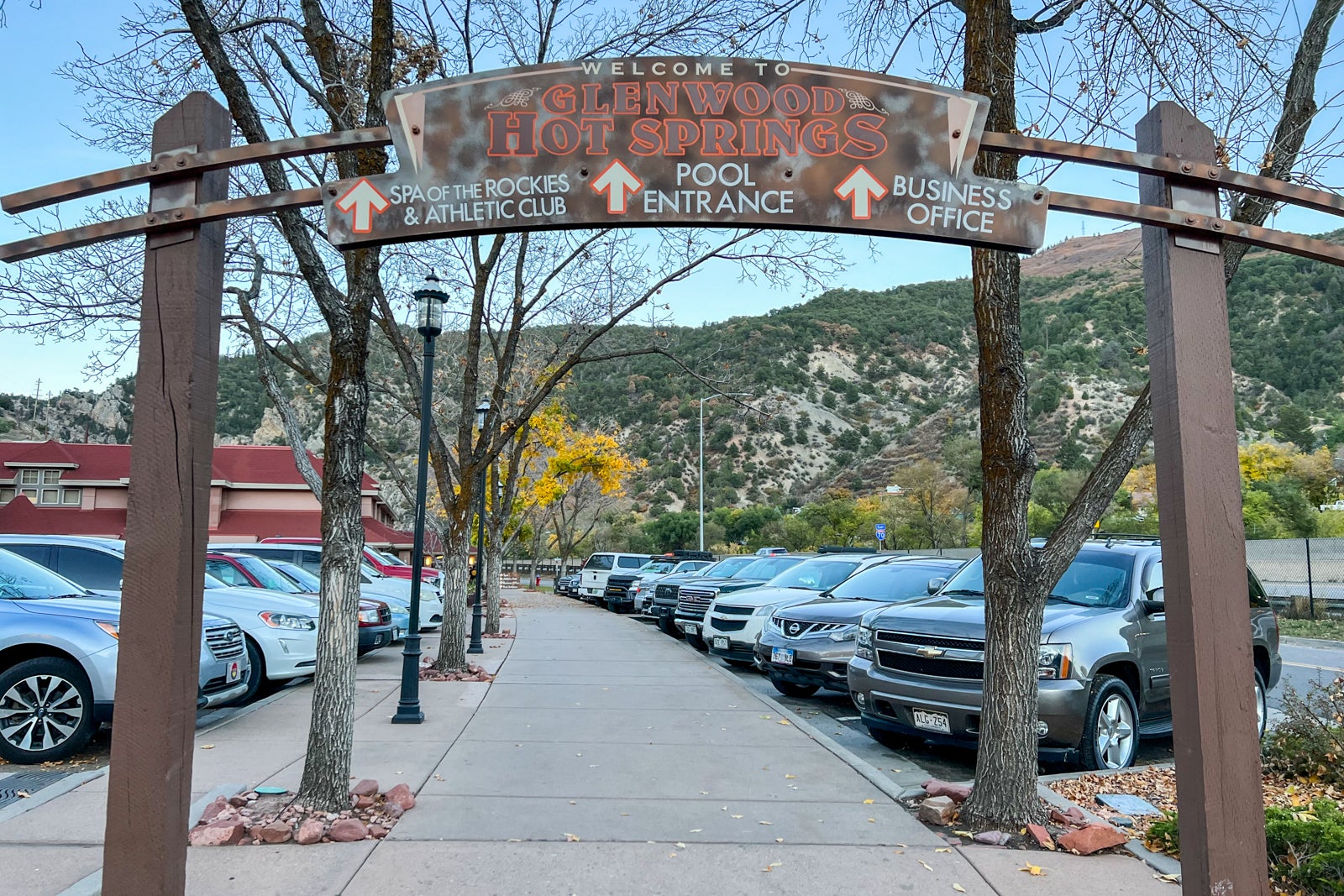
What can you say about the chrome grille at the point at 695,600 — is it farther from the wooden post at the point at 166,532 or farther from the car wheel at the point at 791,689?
the wooden post at the point at 166,532

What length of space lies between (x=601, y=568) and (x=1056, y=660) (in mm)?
Result: 27481

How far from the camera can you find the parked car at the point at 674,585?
19562 mm

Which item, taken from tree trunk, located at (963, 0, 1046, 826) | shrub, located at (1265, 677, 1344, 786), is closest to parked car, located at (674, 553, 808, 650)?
shrub, located at (1265, 677, 1344, 786)

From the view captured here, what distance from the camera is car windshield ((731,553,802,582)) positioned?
17.8 meters

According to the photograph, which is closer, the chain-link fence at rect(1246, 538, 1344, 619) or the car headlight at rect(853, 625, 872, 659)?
the car headlight at rect(853, 625, 872, 659)

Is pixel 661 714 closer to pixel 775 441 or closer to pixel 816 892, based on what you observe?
pixel 816 892

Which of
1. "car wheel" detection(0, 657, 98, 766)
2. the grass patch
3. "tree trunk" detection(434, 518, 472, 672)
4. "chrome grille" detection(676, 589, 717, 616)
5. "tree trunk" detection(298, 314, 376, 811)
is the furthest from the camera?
the grass patch

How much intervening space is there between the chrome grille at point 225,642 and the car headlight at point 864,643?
19.4 feet

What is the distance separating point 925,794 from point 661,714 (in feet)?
13.4

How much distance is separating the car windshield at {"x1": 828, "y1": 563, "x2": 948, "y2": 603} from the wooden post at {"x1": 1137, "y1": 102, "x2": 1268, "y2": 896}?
759 centimetres

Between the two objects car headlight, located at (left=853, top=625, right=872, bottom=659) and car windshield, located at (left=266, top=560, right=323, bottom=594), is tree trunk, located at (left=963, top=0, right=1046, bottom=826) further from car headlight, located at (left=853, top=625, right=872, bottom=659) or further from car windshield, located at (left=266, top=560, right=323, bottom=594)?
car windshield, located at (left=266, top=560, right=323, bottom=594)

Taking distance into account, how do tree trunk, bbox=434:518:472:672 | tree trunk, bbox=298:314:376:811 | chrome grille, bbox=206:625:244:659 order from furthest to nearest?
tree trunk, bbox=434:518:472:672, chrome grille, bbox=206:625:244:659, tree trunk, bbox=298:314:376:811

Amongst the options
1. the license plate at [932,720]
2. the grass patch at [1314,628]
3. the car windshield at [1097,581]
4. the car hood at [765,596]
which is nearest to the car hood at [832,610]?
the car windshield at [1097,581]

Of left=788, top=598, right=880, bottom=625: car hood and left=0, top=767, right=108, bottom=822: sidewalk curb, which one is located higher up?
left=788, top=598, right=880, bottom=625: car hood
